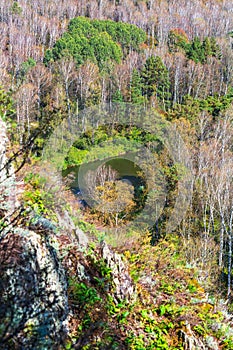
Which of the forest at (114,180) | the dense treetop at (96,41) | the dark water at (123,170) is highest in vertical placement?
the dense treetop at (96,41)

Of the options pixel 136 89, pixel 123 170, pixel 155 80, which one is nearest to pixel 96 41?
pixel 155 80

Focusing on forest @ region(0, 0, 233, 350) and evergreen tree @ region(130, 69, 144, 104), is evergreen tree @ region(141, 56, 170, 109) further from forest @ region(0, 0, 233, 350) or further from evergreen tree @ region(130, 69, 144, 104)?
evergreen tree @ region(130, 69, 144, 104)

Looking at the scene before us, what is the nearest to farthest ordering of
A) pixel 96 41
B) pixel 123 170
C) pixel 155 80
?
pixel 123 170 → pixel 155 80 → pixel 96 41

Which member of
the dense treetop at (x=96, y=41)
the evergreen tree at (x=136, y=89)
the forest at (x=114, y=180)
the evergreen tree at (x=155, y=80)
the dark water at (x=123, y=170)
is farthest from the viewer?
the dense treetop at (x=96, y=41)

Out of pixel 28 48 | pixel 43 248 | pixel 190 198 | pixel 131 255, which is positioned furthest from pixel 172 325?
pixel 28 48

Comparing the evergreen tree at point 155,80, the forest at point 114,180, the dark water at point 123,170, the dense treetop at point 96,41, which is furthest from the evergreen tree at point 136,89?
the dark water at point 123,170

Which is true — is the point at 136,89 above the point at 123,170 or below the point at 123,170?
above

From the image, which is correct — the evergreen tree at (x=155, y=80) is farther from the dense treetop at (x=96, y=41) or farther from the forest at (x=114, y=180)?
the dense treetop at (x=96, y=41)

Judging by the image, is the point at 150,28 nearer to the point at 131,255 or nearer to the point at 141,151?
the point at 141,151

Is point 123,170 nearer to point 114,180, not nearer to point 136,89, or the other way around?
point 114,180

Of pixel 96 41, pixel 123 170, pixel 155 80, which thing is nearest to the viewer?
pixel 123 170
